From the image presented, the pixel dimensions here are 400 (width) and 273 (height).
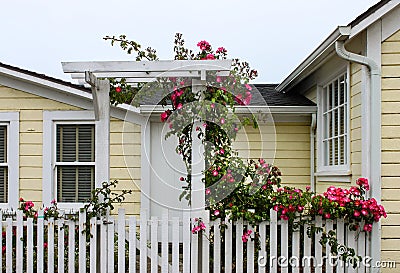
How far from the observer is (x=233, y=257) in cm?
655

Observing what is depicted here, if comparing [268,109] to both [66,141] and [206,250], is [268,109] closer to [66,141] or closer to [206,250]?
[66,141]

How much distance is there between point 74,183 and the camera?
31.7 feet

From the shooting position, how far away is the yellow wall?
9.46 m

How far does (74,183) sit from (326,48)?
485 cm

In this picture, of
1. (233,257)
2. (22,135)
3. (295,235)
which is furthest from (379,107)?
(22,135)

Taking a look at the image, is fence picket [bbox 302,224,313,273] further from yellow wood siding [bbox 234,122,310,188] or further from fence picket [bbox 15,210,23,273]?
yellow wood siding [bbox 234,122,310,188]

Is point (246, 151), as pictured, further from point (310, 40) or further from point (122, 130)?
point (310, 40)

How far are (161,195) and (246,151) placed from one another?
167cm

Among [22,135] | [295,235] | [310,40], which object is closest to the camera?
[295,235]

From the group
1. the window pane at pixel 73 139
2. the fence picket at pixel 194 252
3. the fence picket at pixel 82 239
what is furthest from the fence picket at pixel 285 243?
the window pane at pixel 73 139

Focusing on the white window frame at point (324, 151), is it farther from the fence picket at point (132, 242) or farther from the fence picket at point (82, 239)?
the fence picket at point (82, 239)

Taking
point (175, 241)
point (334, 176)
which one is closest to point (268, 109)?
point (334, 176)

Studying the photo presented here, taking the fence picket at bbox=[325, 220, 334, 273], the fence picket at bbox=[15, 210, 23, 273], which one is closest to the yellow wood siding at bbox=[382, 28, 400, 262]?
the fence picket at bbox=[325, 220, 334, 273]

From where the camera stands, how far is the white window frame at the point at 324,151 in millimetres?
7387
